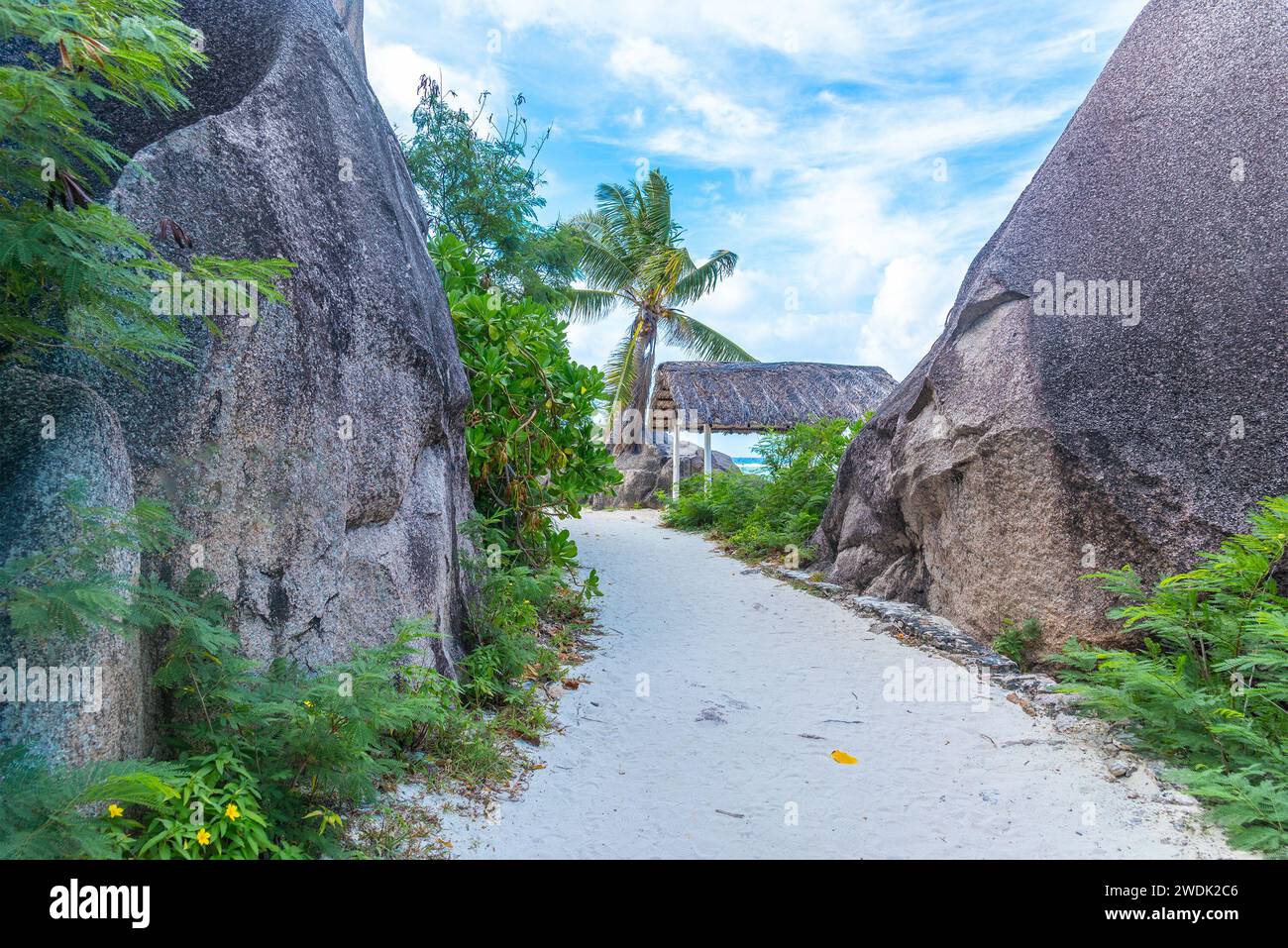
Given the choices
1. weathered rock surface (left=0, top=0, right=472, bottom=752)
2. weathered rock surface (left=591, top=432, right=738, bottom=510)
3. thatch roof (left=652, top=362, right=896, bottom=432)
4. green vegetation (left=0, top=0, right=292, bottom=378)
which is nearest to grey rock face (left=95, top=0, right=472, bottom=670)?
weathered rock surface (left=0, top=0, right=472, bottom=752)

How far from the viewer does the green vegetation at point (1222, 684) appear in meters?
3.75

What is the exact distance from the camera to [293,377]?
13.2 feet

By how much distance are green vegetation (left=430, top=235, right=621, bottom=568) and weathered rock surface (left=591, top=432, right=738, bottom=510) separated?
1604 centimetres

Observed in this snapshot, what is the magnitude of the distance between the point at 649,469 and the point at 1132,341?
19.4m

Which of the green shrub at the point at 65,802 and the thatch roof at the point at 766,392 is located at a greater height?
the thatch roof at the point at 766,392

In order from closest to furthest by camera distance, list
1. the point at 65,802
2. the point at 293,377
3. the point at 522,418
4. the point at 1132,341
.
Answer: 1. the point at 65,802
2. the point at 293,377
3. the point at 1132,341
4. the point at 522,418

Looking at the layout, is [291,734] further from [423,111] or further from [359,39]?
[423,111]

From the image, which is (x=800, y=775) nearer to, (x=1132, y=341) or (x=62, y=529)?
(x=62, y=529)

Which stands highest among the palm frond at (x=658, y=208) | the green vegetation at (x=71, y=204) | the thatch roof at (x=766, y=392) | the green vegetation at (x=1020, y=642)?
the palm frond at (x=658, y=208)

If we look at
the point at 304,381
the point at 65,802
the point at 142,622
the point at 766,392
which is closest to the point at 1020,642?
the point at 304,381

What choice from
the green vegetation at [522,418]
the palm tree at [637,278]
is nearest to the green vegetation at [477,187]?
the green vegetation at [522,418]

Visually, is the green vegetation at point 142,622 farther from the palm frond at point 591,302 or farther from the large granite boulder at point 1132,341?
the palm frond at point 591,302

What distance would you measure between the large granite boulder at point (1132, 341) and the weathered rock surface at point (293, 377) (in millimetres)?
4713
